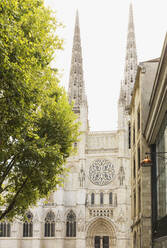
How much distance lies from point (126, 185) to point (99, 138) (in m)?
9.16

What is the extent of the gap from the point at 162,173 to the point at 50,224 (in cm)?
4079

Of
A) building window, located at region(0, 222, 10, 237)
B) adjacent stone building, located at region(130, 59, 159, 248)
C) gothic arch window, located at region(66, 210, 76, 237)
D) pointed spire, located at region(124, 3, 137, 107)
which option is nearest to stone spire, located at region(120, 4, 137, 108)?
pointed spire, located at region(124, 3, 137, 107)

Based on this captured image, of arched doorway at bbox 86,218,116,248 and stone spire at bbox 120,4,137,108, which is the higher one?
stone spire at bbox 120,4,137,108

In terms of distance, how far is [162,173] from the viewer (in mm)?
17531

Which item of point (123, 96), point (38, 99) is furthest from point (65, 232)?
point (38, 99)

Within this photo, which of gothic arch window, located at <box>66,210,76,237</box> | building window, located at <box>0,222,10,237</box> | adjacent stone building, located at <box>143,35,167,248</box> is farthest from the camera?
building window, located at <box>0,222,10,237</box>

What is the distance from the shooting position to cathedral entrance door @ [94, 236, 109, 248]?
55037 mm

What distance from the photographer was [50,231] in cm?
5506

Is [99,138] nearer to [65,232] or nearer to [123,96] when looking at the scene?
[123,96]

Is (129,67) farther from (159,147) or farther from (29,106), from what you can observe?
(29,106)

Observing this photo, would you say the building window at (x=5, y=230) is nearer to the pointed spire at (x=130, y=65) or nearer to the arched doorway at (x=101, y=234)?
the arched doorway at (x=101, y=234)

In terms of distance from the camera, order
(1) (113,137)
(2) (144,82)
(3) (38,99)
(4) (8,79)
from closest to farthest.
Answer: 1. (4) (8,79)
2. (3) (38,99)
3. (2) (144,82)
4. (1) (113,137)

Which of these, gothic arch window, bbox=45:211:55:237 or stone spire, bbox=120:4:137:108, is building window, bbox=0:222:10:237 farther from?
stone spire, bbox=120:4:137:108

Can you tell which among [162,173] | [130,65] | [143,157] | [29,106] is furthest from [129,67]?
[29,106]
